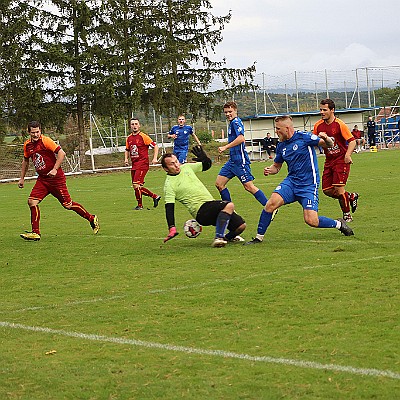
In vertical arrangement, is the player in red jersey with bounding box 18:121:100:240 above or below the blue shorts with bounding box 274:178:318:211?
above

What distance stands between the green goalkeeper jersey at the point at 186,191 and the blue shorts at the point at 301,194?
44.8 inches

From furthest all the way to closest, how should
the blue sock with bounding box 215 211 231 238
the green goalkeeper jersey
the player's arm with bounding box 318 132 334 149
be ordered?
the green goalkeeper jersey
the blue sock with bounding box 215 211 231 238
the player's arm with bounding box 318 132 334 149

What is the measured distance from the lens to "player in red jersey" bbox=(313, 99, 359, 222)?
1394 cm

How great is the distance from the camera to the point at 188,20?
54469mm

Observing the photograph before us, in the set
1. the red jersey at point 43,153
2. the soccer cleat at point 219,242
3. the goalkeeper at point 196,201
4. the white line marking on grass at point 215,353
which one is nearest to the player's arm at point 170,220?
the goalkeeper at point 196,201

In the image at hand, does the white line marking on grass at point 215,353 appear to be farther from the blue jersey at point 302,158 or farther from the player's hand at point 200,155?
the blue jersey at point 302,158

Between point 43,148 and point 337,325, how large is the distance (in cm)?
889

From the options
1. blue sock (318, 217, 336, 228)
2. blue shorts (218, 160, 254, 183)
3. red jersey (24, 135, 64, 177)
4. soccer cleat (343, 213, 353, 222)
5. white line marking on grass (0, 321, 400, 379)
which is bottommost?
white line marking on grass (0, 321, 400, 379)

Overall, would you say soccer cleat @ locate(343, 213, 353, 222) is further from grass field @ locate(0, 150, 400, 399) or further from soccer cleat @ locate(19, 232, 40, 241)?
soccer cleat @ locate(19, 232, 40, 241)

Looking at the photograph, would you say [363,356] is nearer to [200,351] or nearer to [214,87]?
[200,351]

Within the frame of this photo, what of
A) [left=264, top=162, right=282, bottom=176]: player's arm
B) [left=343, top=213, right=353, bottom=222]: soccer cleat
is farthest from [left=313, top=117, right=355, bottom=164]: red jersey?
[left=264, top=162, right=282, bottom=176]: player's arm

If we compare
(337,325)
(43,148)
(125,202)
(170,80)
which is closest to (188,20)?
(170,80)

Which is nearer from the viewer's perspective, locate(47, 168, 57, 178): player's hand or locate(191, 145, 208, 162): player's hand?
locate(191, 145, 208, 162): player's hand

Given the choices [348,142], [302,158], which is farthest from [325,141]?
[348,142]
